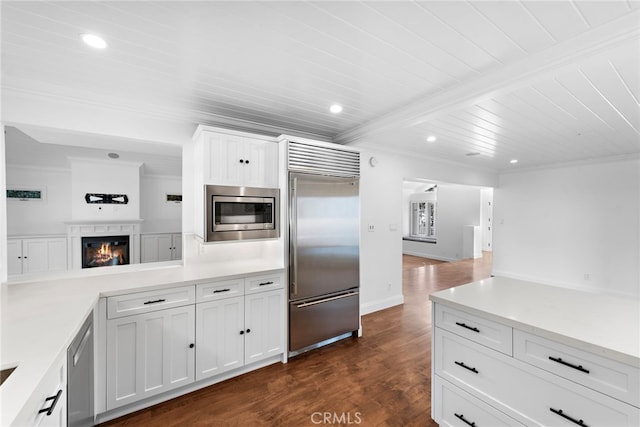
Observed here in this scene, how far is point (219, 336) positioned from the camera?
2.33 m

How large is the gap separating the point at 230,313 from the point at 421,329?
245 centimetres

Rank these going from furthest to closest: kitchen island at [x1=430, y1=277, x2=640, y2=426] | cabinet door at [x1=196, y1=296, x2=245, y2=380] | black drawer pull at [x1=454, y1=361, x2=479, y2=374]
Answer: cabinet door at [x1=196, y1=296, x2=245, y2=380]
black drawer pull at [x1=454, y1=361, x2=479, y2=374]
kitchen island at [x1=430, y1=277, x2=640, y2=426]

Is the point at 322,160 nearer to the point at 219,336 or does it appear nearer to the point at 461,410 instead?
the point at 219,336

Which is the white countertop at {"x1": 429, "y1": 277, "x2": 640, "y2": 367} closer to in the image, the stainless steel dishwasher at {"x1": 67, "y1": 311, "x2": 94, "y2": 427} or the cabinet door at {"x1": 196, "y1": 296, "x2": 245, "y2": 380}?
the cabinet door at {"x1": 196, "y1": 296, "x2": 245, "y2": 380}

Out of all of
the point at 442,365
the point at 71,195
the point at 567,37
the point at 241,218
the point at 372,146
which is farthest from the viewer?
the point at 71,195

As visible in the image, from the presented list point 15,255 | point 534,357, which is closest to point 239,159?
point 534,357

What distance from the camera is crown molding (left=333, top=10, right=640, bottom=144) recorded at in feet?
4.66

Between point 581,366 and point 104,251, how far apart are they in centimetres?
705

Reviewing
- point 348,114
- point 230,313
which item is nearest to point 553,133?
point 348,114

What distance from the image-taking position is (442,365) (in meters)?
1.79

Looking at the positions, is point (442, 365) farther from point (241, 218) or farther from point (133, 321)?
point (133, 321)

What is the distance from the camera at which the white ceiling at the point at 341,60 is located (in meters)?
1.35

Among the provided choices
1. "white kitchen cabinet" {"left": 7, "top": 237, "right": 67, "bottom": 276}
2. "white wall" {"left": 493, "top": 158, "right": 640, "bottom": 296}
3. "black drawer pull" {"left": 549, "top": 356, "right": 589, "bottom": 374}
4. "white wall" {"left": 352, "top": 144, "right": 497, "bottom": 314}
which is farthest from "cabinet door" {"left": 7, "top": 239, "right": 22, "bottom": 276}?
"white wall" {"left": 493, "top": 158, "right": 640, "bottom": 296}

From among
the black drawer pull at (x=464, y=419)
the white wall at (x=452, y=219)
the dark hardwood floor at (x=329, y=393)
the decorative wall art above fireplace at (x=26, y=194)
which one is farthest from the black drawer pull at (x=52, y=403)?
the white wall at (x=452, y=219)
